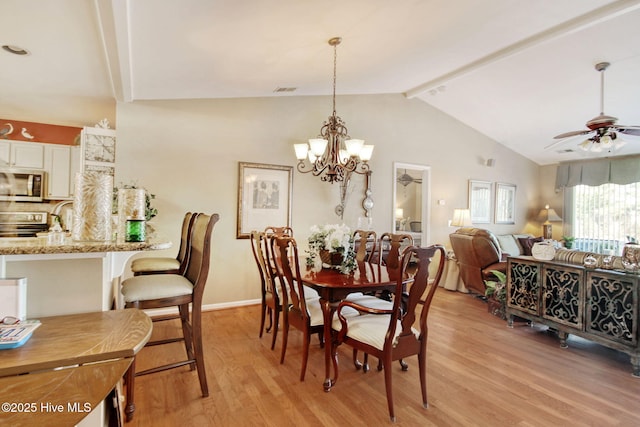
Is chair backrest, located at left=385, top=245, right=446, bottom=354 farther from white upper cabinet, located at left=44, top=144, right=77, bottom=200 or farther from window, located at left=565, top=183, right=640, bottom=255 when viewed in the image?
window, located at left=565, top=183, right=640, bottom=255

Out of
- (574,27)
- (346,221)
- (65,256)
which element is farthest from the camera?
(346,221)

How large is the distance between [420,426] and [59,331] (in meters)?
1.89

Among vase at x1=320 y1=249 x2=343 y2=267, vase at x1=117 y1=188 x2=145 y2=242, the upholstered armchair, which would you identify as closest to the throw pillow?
the upholstered armchair

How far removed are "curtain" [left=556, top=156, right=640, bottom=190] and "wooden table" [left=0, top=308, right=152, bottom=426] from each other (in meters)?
8.63

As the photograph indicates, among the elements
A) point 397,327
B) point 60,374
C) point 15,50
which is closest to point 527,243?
point 397,327

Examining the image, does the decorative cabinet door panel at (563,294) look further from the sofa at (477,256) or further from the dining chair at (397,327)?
the dining chair at (397,327)

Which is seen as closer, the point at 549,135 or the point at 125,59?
the point at 125,59

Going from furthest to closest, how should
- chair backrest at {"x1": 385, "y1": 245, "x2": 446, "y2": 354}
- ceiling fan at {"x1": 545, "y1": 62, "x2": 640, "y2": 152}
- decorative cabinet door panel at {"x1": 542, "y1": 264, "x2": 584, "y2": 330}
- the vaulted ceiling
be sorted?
ceiling fan at {"x1": 545, "y1": 62, "x2": 640, "y2": 152} < decorative cabinet door panel at {"x1": 542, "y1": 264, "x2": 584, "y2": 330} < the vaulted ceiling < chair backrest at {"x1": 385, "y1": 245, "x2": 446, "y2": 354}

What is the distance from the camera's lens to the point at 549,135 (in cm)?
648

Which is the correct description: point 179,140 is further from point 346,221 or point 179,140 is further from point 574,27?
point 574,27

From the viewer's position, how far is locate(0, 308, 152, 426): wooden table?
0.92 meters

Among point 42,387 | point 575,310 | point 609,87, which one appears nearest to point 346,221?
point 575,310

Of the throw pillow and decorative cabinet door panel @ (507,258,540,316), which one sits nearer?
decorative cabinet door panel @ (507,258,540,316)

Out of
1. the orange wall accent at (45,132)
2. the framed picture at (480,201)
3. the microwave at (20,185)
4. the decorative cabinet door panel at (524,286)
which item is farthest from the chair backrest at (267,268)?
the framed picture at (480,201)
